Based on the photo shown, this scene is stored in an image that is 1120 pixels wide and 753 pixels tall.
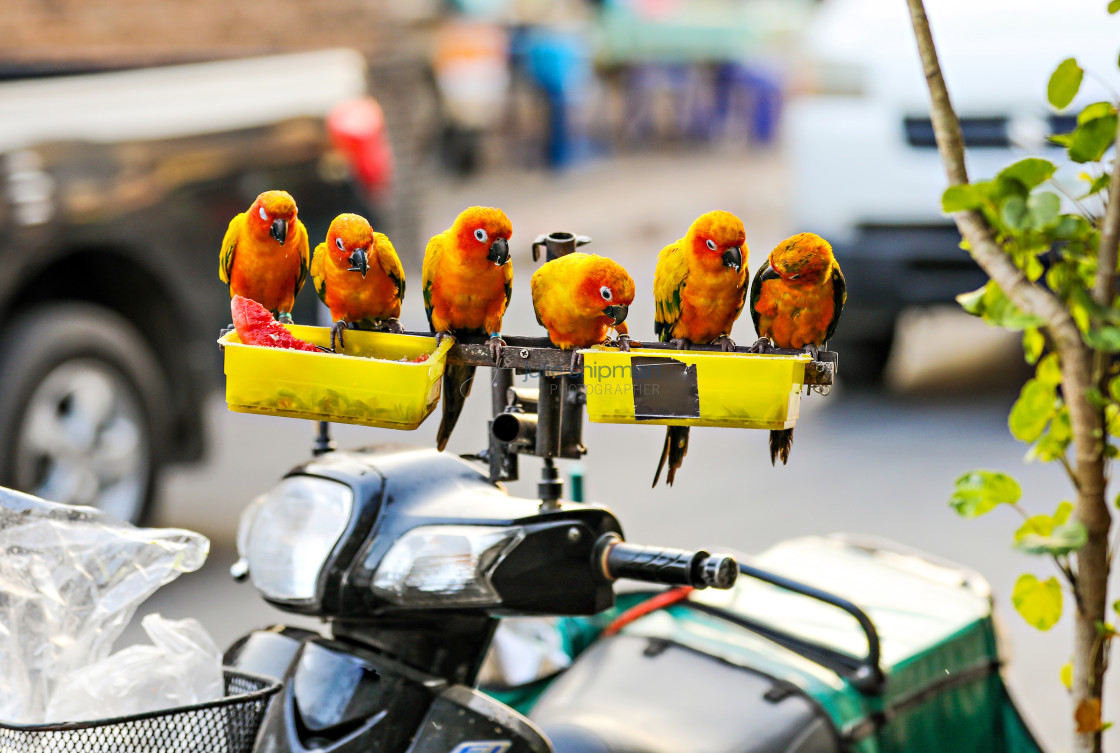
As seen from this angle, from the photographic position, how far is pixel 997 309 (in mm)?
1013

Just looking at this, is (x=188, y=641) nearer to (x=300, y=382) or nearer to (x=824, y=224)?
(x=300, y=382)

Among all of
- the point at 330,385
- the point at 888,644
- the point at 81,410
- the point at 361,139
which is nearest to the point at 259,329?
the point at 330,385

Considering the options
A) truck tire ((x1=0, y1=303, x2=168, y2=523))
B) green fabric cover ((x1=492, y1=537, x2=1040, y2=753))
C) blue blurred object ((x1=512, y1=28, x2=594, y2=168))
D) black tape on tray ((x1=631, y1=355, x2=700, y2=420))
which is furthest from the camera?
blue blurred object ((x1=512, y1=28, x2=594, y2=168))

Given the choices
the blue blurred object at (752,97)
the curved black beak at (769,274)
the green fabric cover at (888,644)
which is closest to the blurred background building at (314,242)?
the curved black beak at (769,274)

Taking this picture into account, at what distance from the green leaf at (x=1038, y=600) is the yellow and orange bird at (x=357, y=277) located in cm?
63

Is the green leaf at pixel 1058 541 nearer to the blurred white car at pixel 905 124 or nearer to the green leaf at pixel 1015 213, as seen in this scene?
the green leaf at pixel 1015 213

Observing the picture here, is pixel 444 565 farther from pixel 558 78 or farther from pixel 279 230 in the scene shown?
pixel 558 78

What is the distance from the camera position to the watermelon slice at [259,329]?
111cm

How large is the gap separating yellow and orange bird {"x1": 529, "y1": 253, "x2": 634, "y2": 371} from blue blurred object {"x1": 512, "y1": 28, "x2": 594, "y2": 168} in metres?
12.5

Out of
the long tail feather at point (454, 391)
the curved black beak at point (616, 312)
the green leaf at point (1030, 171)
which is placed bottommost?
the long tail feather at point (454, 391)

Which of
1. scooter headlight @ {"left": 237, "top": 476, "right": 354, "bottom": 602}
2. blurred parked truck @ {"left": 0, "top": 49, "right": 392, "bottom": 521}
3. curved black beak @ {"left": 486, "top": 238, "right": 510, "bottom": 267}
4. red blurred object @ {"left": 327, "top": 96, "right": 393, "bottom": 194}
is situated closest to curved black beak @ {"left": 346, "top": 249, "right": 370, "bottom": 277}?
curved black beak @ {"left": 486, "top": 238, "right": 510, "bottom": 267}

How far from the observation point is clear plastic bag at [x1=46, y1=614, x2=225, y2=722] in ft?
3.80

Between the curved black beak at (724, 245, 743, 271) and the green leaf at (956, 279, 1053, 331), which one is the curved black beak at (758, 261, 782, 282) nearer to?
the curved black beak at (724, 245, 743, 271)

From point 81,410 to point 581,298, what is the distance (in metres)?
3.06
